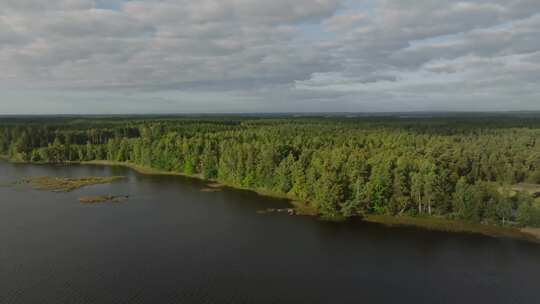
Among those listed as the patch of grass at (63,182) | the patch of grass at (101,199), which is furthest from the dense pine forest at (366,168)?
the patch of grass at (101,199)

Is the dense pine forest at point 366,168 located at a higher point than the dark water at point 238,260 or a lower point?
higher

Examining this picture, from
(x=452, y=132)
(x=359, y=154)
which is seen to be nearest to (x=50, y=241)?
(x=359, y=154)

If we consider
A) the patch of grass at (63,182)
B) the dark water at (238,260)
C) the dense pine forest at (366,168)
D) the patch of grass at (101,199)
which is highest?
the dense pine forest at (366,168)

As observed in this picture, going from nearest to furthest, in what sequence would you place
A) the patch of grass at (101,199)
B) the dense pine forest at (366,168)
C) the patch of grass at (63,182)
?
the dense pine forest at (366,168)
the patch of grass at (101,199)
the patch of grass at (63,182)

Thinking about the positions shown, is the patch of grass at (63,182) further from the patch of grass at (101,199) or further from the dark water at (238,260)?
the dark water at (238,260)

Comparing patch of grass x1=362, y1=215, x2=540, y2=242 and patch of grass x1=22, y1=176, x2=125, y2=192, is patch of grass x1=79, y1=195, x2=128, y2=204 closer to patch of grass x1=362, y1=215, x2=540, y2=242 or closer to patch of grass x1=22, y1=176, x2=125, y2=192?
patch of grass x1=22, y1=176, x2=125, y2=192

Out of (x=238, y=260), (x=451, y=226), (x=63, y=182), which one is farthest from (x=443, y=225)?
(x=63, y=182)

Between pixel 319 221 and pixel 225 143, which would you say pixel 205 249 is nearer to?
pixel 319 221

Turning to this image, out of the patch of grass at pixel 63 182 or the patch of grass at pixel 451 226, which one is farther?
the patch of grass at pixel 63 182
